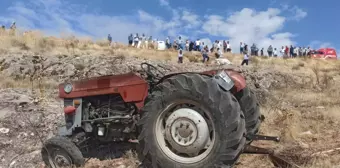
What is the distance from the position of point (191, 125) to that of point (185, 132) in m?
0.13

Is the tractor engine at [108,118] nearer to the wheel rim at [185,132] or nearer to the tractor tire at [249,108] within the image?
the wheel rim at [185,132]

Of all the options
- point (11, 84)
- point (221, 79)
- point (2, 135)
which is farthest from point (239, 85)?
point (11, 84)

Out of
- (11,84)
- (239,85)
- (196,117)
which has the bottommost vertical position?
(11,84)

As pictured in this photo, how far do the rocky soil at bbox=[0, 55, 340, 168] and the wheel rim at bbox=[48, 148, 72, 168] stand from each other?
0.38 m

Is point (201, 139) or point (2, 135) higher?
point (201, 139)

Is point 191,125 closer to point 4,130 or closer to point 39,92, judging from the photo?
point 4,130

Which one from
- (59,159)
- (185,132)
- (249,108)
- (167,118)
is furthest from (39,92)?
(185,132)

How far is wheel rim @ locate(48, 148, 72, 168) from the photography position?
22.8 ft

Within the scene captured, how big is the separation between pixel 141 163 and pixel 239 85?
203 cm

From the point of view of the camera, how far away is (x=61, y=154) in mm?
6992

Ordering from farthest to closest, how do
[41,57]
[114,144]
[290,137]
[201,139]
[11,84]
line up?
1. [41,57]
2. [11,84]
3. [290,137]
4. [114,144]
5. [201,139]

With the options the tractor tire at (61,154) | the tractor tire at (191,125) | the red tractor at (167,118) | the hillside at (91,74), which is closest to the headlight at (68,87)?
the red tractor at (167,118)

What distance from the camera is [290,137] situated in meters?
8.62

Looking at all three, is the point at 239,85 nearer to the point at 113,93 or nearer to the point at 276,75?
the point at 113,93
